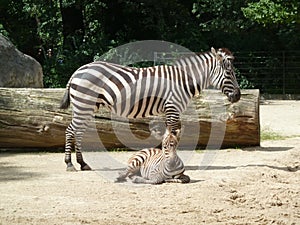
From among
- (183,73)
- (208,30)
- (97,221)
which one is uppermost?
(208,30)

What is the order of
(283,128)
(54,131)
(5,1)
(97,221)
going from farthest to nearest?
1. (5,1)
2. (283,128)
3. (54,131)
4. (97,221)

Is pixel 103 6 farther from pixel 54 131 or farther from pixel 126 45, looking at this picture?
pixel 54 131

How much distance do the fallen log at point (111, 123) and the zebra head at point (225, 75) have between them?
97cm

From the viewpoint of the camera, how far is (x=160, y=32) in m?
20.8

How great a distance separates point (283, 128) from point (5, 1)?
43.3ft

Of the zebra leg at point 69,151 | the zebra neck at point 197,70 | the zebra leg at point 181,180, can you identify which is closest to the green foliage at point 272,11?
the zebra neck at point 197,70

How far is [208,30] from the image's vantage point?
20734 millimetres

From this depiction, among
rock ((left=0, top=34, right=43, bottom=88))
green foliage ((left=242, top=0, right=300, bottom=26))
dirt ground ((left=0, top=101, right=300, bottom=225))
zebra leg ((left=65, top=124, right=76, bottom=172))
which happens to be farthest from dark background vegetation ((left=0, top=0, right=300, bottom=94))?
zebra leg ((left=65, top=124, right=76, bottom=172))

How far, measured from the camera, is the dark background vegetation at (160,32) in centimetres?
2070

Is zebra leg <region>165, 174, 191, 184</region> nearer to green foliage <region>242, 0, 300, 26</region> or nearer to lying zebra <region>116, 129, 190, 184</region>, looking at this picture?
lying zebra <region>116, 129, 190, 184</region>

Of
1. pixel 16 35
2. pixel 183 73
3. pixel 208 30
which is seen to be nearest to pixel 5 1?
pixel 16 35

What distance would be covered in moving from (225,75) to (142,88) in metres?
1.18

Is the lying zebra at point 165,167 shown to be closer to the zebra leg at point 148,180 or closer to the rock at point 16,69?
the zebra leg at point 148,180

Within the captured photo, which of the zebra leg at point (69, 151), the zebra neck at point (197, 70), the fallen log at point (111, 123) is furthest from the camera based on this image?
the fallen log at point (111, 123)
